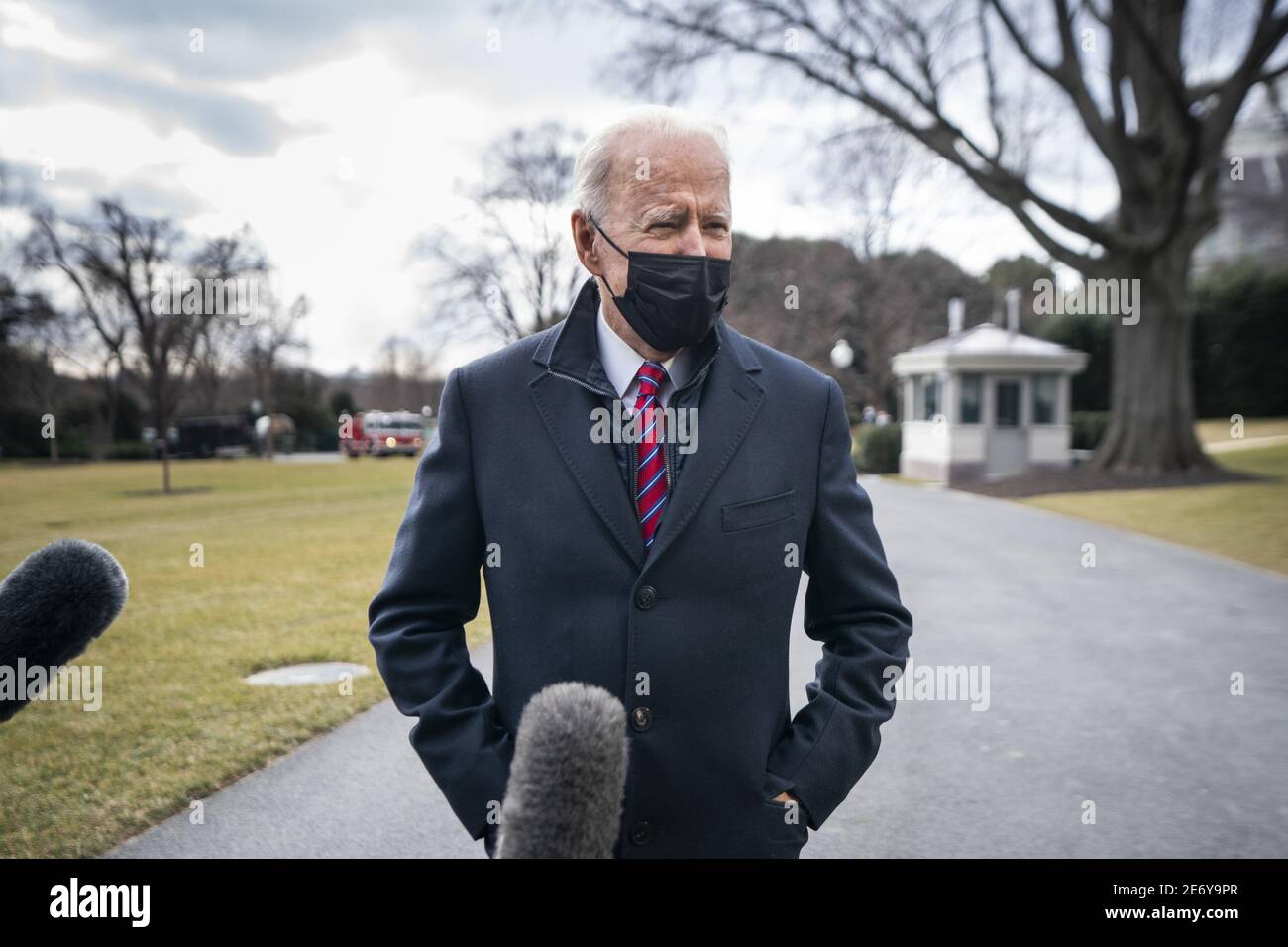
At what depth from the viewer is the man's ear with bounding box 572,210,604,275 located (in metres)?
1.78

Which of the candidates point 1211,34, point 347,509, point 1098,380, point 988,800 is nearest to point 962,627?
point 988,800

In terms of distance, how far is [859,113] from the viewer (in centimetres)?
1853

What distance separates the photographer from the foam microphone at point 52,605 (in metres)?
1.22

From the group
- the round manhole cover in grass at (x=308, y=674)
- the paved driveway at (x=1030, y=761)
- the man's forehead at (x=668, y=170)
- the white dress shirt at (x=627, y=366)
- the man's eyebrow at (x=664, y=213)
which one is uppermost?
the man's forehead at (x=668, y=170)

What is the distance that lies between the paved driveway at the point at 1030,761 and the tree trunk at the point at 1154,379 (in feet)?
39.2

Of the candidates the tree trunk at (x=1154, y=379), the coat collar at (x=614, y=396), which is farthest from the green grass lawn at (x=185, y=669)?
the tree trunk at (x=1154, y=379)

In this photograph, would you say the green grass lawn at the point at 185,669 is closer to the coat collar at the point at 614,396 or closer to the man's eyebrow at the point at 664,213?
the coat collar at the point at 614,396

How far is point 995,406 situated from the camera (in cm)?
2339

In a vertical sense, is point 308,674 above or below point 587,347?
below

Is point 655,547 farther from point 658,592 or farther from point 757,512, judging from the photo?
point 757,512

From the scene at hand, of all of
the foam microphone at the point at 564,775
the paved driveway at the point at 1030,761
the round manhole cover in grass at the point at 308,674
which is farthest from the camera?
the round manhole cover in grass at the point at 308,674

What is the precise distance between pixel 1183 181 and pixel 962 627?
13564 mm

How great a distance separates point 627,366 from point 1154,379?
67.9 ft

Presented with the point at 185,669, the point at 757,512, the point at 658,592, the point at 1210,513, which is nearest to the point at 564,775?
the point at 658,592
